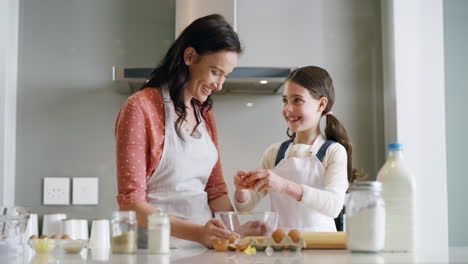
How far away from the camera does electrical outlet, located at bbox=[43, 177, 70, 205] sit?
2.62 metres

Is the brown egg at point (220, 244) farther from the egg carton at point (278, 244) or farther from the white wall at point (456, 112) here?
the white wall at point (456, 112)

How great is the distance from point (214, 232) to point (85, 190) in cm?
152

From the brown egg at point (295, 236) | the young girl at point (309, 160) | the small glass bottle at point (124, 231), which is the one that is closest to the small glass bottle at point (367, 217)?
the brown egg at point (295, 236)

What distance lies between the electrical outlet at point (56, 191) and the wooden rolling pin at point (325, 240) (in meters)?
1.64

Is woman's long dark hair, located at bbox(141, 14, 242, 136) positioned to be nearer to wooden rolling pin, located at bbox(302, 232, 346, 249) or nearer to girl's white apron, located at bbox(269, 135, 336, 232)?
girl's white apron, located at bbox(269, 135, 336, 232)

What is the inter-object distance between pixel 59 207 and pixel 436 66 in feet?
5.83

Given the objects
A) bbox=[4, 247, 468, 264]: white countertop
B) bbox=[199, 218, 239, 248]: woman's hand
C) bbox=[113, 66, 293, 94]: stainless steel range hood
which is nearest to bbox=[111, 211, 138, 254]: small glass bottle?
bbox=[4, 247, 468, 264]: white countertop

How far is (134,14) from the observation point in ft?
8.99

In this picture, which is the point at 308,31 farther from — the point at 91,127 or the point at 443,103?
the point at 91,127

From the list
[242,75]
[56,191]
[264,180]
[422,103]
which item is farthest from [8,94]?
[422,103]

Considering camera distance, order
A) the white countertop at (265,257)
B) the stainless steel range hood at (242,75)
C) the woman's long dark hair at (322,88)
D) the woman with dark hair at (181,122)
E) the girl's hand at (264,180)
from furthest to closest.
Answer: the stainless steel range hood at (242,75)
the woman's long dark hair at (322,88)
the woman with dark hair at (181,122)
the girl's hand at (264,180)
the white countertop at (265,257)

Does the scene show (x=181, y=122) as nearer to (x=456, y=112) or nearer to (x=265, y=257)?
(x=265, y=257)

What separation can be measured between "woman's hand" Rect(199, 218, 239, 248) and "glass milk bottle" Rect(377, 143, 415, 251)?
0.31 m

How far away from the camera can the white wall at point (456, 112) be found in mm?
2559
